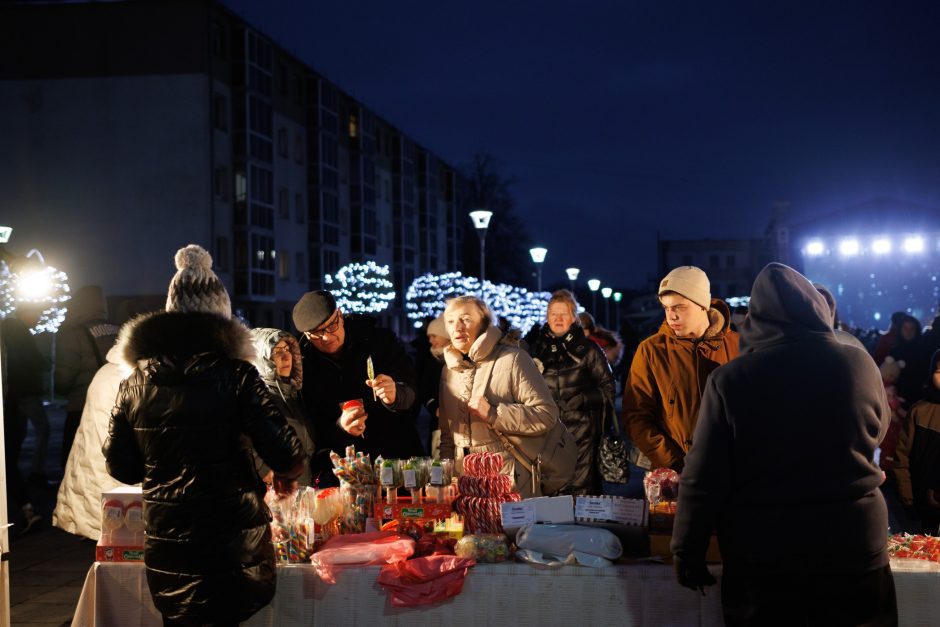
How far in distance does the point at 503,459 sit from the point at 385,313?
5835cm


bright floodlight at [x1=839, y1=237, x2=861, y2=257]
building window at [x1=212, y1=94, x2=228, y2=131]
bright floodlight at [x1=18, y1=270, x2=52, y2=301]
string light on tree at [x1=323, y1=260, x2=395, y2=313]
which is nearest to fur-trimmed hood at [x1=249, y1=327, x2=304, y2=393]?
bright floodlight at [x1=18, y1=270, x2=52, y2=301]

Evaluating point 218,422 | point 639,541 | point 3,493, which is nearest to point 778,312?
point 639,541

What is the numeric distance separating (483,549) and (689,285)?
1.87m

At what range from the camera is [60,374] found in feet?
33.5

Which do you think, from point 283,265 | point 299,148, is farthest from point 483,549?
point 299,148

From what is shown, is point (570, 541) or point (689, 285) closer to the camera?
point (570, 541)

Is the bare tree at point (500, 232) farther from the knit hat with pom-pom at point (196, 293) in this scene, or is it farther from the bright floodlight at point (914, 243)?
the knit hat with pom-pom at point (196, 293)

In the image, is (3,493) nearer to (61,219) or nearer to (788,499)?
(788,499)

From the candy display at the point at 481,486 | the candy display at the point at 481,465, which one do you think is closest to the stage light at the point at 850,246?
the candy display at the point at 481,465

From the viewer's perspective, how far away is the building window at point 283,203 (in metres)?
48.2

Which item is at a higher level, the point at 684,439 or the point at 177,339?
the point at 177,339

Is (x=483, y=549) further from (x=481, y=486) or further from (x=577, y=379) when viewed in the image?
(x=577, y=379)

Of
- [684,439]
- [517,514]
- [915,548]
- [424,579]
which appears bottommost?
[424,579]

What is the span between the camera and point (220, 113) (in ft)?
135
